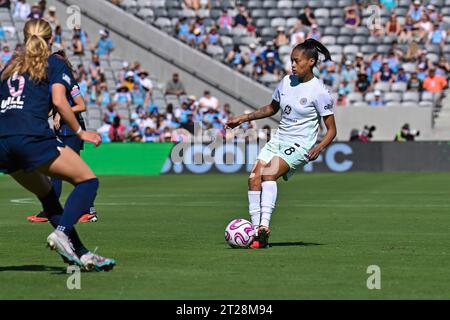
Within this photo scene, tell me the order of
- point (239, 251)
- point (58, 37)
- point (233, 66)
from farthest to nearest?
point (233, 66)
point (58, 37)
point (239, 251)

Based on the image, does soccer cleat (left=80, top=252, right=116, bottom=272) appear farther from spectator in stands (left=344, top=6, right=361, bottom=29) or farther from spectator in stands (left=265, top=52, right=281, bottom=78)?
spectator in stands (left=344, top=6, right=361, bottom=29)

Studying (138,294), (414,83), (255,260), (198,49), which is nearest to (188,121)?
(198,49)

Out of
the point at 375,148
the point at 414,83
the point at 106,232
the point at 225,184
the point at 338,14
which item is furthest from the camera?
the point at 338,14

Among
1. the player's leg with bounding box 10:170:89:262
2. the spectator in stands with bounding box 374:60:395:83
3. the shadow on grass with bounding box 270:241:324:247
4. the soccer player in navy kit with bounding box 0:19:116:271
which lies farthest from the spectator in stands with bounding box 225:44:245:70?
the soccer player in navy kit with bounding box 0:19:116:271

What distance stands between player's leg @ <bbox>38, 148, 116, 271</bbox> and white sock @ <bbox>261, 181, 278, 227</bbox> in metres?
3.03

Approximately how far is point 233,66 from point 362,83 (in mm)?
4479

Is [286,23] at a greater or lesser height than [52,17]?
greater

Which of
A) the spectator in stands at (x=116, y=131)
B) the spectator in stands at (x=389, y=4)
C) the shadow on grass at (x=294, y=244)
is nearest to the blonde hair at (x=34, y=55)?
the shadow on grass at (x=294, y=244)

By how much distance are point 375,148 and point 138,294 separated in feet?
91.4

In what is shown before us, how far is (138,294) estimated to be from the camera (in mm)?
9445

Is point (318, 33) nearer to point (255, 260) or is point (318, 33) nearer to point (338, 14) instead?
point (338, 14)

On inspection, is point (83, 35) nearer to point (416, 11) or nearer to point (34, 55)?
point (416, 11)

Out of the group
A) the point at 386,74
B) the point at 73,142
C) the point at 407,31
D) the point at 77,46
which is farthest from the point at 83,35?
the point at 73,142

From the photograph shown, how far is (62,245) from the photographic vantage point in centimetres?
1045
